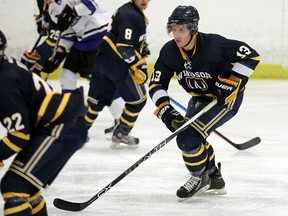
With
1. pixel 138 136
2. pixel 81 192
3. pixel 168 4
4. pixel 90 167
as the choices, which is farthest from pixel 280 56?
pixel 81 192

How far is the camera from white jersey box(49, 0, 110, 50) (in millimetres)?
5133

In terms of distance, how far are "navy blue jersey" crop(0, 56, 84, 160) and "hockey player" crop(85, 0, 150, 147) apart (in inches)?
76.2

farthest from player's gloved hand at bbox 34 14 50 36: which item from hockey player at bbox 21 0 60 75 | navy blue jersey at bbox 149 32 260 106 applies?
navy blue jersey at bbox 149 32 260 106

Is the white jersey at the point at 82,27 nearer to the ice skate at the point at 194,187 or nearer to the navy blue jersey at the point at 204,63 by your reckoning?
the navy blue jersey at the point at 204,63

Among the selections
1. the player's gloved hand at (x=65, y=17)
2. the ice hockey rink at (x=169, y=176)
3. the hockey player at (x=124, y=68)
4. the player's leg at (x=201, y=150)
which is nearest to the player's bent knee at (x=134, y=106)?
the hockey player at (x=124, y=68)

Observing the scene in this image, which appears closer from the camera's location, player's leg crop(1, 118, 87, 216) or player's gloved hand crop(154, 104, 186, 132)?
player's leg crop(1, 118, 87, 216)

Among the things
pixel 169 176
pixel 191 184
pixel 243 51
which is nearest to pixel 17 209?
pixel 191 184

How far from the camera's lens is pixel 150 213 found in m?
3.26

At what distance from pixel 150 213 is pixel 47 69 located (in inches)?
94.7

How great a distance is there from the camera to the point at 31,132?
2598mm

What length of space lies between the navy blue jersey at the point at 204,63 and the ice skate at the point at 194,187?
423 millimetres

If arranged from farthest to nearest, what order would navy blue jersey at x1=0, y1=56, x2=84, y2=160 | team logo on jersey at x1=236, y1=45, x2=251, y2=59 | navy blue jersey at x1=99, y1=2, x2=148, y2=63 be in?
navy blue jersey at x1=99, y1=2, x2=148, y2=63
team logo on jersey at x1=236, y1=45, x2=251, y2=59
navy blue jersey at x1=0, y1=56, x2=84, y2=160

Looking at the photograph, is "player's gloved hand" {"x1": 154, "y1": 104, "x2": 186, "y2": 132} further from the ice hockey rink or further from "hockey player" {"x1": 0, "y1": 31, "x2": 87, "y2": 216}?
"hockey player" {"x1": 0, "y1": 31, "x2": 87, "y2": 216}

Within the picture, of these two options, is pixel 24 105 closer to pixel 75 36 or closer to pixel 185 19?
pixel 185 19
